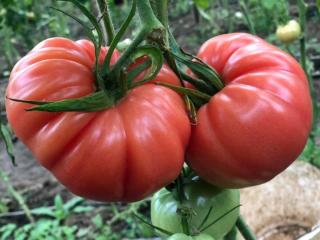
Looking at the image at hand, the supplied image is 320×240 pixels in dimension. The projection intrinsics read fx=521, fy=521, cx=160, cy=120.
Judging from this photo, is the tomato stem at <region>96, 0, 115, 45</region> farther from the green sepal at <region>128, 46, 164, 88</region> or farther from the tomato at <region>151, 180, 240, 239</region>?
the tomato at <region>151, 180, 240, 239</region>

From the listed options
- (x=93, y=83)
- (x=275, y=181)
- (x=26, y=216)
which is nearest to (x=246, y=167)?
(x=93, y=83)

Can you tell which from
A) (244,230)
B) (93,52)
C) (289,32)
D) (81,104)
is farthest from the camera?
(289,32)

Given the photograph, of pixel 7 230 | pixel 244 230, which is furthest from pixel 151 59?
pixel 7 230

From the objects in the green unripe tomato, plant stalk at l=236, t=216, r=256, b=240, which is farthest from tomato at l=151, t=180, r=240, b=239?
the green unripe tomato

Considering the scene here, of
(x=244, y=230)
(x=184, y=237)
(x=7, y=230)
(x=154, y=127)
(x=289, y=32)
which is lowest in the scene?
(x=7, y=230)

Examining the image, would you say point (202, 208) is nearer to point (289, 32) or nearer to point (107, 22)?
point (107, 22)

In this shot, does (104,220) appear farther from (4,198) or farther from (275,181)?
(275,181)

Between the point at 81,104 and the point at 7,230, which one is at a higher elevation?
the point at 81,104
